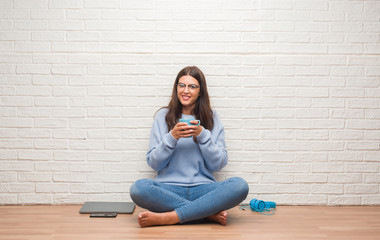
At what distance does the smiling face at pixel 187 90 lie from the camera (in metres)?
2.58

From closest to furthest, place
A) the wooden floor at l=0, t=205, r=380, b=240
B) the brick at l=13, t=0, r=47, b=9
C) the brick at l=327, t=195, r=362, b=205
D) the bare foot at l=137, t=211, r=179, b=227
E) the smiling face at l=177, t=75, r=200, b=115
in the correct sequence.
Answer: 1. the wooden floor at l=0, t=205, r=380, b=240
2. the bare foot at l=137, t=211, r=179, b=227
3. the smiling face at l=177, t=75, r=200, b=115
4. the brick at l=13, t=0, r=47, b=9
5. the brick at l=327, t=195, r=362, b=205

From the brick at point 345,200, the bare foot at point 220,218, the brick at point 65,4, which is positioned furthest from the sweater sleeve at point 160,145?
the brick at point 345,200

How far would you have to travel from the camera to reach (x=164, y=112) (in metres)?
2.69

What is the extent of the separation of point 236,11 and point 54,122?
63.0 inches

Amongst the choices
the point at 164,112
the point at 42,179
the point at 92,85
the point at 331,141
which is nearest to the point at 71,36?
the point at 92,85

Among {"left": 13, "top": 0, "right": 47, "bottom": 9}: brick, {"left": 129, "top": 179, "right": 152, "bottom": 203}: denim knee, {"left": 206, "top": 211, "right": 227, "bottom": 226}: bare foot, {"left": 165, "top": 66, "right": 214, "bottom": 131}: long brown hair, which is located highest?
{"left": 13, "top": 0, "right": 47, "bottom": 9}: brick

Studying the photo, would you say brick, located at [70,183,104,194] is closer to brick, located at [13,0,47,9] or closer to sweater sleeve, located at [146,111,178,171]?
sweater sleeve, located at [146,111,178,171]

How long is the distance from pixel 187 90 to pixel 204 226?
922mm

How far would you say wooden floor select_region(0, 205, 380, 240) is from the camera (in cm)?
207

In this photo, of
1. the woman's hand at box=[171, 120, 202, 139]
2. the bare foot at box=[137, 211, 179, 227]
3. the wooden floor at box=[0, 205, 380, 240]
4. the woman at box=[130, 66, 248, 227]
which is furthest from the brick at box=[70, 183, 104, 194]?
the woman's hand at box=[171, 120, 202, 139]

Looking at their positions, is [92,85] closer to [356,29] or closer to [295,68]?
[295,68]

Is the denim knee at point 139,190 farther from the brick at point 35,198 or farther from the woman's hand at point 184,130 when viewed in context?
the brick at point 35,198

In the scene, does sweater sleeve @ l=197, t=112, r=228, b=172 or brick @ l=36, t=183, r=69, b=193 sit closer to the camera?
sweater sleeve @ l=197, t=112, r=228, b=172

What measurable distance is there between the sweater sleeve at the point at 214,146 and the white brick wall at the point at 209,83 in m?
0.17
